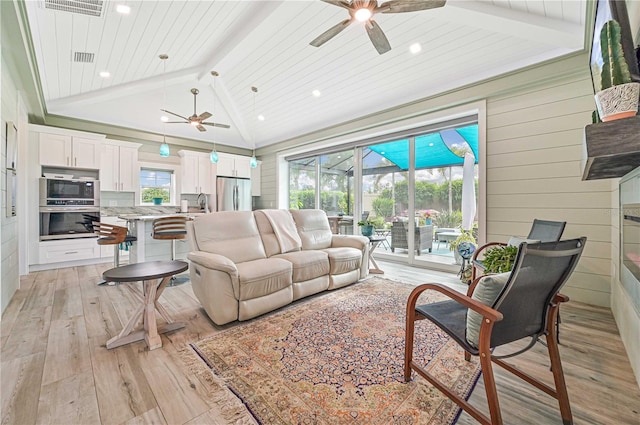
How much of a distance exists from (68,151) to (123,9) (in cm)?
329

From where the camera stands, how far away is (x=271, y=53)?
4.08 metres

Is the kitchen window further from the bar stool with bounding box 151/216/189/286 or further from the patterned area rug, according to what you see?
the patterned area rug

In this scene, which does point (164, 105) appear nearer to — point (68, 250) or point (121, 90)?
point (121, 90)

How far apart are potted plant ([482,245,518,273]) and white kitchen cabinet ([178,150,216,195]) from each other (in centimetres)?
642

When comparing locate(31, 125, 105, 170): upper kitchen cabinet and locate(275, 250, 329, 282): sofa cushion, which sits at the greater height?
locate(31, 125, 105, 170): upper kitchen cabinet

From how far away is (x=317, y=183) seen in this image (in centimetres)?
674

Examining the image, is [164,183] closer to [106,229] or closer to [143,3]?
[106,229]

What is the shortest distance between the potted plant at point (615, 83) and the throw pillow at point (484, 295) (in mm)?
916

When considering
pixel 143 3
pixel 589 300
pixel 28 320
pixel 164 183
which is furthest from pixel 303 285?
pixel 164 183

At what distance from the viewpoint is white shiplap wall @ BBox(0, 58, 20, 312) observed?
2.63 m

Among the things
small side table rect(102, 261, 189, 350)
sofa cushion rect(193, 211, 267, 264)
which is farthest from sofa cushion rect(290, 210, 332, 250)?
small side table rect(102, 261, 189, 350)

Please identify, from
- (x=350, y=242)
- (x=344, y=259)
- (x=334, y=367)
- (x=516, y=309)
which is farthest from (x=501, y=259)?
(x=350, y=242)

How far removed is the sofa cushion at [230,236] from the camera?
2.86 meters

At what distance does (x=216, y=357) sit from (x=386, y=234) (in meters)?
4.17
